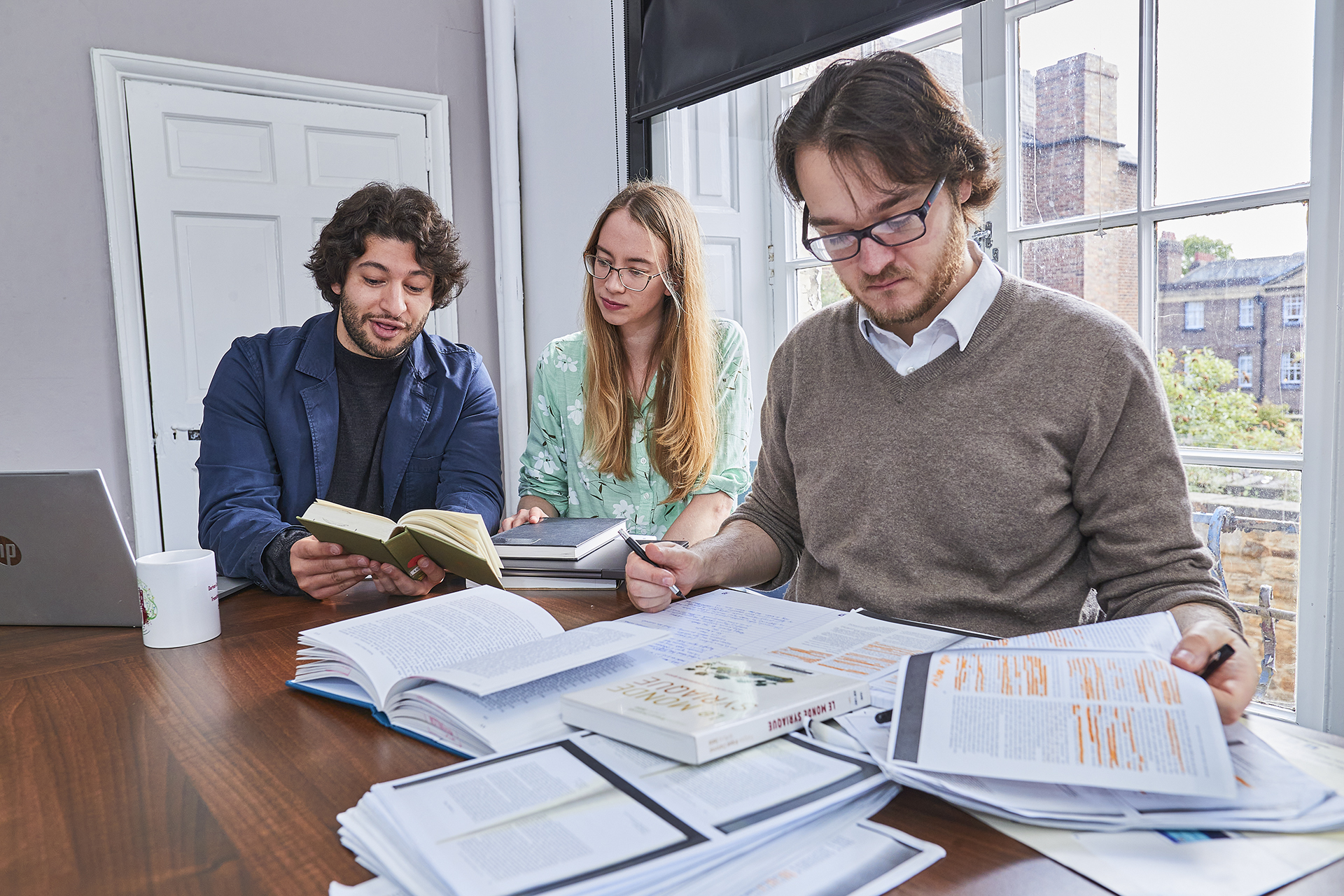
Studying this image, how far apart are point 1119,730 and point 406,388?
5.14 feet

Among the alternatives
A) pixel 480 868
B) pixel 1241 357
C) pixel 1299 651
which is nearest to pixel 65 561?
pixel 480 868

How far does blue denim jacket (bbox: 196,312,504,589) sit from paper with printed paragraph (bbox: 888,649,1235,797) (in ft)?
4.03

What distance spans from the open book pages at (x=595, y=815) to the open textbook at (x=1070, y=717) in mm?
64

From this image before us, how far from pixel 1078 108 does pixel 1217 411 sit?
748 mm

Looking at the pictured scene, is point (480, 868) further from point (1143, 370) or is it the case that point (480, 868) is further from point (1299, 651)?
point (1299, 651)

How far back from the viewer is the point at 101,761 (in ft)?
2.51

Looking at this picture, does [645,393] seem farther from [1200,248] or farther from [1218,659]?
[1218,659]

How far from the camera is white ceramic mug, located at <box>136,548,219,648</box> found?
1091mm

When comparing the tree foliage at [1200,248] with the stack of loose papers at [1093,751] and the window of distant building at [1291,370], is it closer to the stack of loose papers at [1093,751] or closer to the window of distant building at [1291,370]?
the window of distant building at [1291,370]

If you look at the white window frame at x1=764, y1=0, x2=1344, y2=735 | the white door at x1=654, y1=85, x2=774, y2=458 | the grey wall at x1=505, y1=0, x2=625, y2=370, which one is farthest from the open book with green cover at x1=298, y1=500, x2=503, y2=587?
the grey wall at x1=505, y1=0, x2=625, y2=370

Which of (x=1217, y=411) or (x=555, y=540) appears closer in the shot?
(x=555, y=540)

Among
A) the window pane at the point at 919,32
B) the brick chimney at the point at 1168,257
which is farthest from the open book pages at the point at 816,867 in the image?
the window pane at the point at 919,32

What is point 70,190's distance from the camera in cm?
277

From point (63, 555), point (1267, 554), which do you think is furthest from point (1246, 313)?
point (63, 555)
